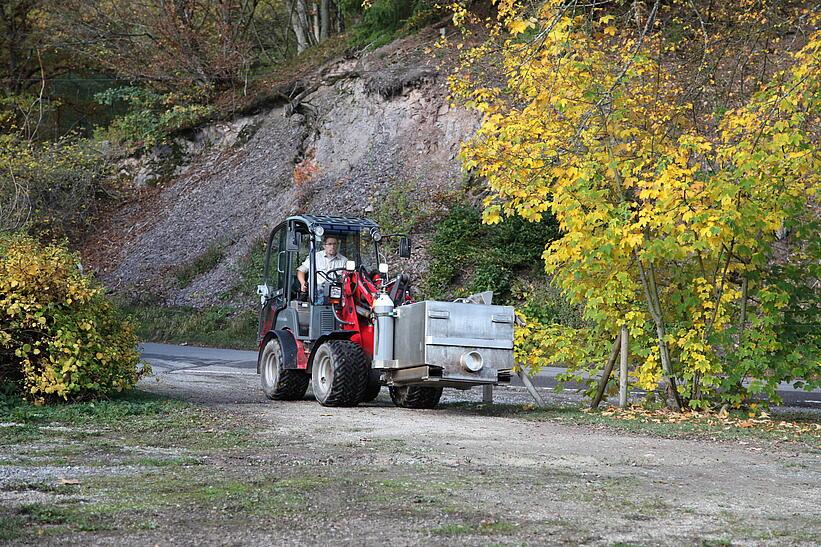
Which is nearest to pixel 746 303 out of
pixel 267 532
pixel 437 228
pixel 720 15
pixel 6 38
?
pixel 267 532

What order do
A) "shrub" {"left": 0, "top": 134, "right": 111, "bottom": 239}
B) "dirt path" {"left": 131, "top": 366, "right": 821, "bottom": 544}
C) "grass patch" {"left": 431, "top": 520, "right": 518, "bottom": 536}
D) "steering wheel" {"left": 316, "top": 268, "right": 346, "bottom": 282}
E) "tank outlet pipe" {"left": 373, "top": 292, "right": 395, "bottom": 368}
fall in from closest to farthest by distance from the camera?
"grass patch" {"left": 431, "top": 520, "right": 518, "bottom": 536}, "dirt path" {"left": 131, "top": 366, "right": 821, "bottom": 544}, "tank outlet pipe" {"left": 373, "top": 292, "right": 395, "bottom": 368}, "steering wheel" {"left": 316, "top": 268, "right": 346, "bottom": 282}, "shrub" {"left": 0, "top": 134, "right": 111, "bottom": 239}

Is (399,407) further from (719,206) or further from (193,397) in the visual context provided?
(719,206)

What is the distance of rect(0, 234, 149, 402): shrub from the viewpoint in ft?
38.4

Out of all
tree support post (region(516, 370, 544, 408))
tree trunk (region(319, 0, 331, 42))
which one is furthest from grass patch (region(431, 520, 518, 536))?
tree trunk (region(319, 0, 331, 42))

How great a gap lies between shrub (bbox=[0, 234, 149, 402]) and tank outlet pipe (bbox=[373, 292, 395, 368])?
3047 millimetres

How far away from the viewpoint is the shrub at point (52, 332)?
38.4 feet

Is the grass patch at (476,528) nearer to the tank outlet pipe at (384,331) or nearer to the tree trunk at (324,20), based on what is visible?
the tank outlet pipe at (384,331)

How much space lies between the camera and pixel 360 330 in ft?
44.8

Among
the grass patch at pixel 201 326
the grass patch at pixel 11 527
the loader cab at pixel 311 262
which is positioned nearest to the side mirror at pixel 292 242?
the loader cab at pixel 311 262

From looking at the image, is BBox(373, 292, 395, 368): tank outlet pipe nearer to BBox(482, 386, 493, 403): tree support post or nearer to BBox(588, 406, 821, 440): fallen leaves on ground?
BBox(482, 386, 493, 403): tree support post

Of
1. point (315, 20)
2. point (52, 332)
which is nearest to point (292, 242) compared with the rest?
point (52, 332)

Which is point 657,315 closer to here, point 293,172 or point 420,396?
point 420,396

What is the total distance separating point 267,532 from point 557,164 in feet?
28.2

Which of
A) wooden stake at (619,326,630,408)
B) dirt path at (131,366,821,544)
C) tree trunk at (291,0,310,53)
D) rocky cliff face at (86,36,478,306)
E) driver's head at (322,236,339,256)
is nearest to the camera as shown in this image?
dirt path at (131,366,821,544)
